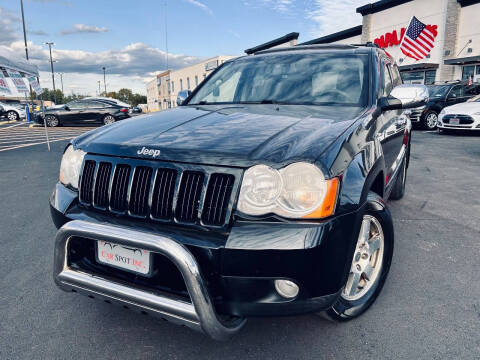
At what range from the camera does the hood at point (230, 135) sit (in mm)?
1846

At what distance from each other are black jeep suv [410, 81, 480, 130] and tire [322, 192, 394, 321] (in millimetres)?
12113

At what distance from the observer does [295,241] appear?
1656 mm

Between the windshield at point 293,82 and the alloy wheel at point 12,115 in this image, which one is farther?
the alloy wheel at point 12,115

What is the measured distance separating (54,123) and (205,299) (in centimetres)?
1955

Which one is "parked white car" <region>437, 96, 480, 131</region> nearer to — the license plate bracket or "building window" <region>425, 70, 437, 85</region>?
"building window" <region>425, 70, 437, 85</region>

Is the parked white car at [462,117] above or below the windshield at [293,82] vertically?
below

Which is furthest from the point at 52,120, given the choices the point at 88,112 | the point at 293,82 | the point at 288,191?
the point at 288,191

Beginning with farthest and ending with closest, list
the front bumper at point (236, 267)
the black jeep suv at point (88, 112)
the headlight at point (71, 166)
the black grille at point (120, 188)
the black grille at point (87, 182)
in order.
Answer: the black jeep suv at point (88, 112), the headlight at point (71, 166), the black grille at point (87, 182), the black grille at point (120, 188), the front bumper at point (236, 267)

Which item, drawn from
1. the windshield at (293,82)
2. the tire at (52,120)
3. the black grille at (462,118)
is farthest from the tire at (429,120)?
the tire at (52,120)

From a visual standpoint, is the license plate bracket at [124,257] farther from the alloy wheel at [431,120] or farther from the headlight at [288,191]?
the alloy wheel at [431,120]

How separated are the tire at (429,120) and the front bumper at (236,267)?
1335 cm

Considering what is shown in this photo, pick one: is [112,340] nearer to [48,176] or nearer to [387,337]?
[387,337]

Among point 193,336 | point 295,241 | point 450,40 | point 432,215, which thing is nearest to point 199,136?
point 295,241

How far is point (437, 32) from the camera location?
859 inches
